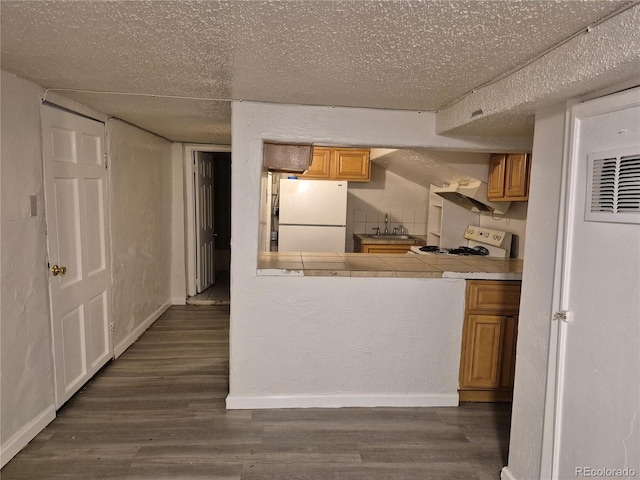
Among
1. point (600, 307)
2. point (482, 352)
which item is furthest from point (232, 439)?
point (600, 307)

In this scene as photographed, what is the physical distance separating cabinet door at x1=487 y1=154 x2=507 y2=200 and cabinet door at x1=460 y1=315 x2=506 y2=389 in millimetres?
A: 1150

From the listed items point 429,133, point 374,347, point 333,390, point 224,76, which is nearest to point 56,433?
point 333,390

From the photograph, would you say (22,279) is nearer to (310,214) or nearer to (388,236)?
(310,214)

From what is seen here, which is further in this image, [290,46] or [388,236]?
[388,236]

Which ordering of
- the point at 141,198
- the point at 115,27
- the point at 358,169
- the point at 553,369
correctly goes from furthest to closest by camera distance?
the point at 358,169 → the point at 141,198 → the point at 553,369 → the point at 115,27

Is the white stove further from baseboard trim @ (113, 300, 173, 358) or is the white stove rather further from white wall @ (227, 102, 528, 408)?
baseboard trim @ (113, 300, 173, 358)

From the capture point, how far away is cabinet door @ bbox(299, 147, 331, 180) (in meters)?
4.69

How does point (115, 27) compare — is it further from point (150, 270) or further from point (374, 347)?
point (150, 270)

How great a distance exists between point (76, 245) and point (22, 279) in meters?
0.58

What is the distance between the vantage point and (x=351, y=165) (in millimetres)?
4797

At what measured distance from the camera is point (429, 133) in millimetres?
2586

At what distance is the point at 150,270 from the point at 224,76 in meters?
2.70

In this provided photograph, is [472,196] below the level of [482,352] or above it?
above

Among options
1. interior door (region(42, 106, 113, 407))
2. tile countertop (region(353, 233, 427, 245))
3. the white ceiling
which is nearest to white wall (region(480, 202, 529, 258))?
tile countertop (region(353, 233, 427, 245))
